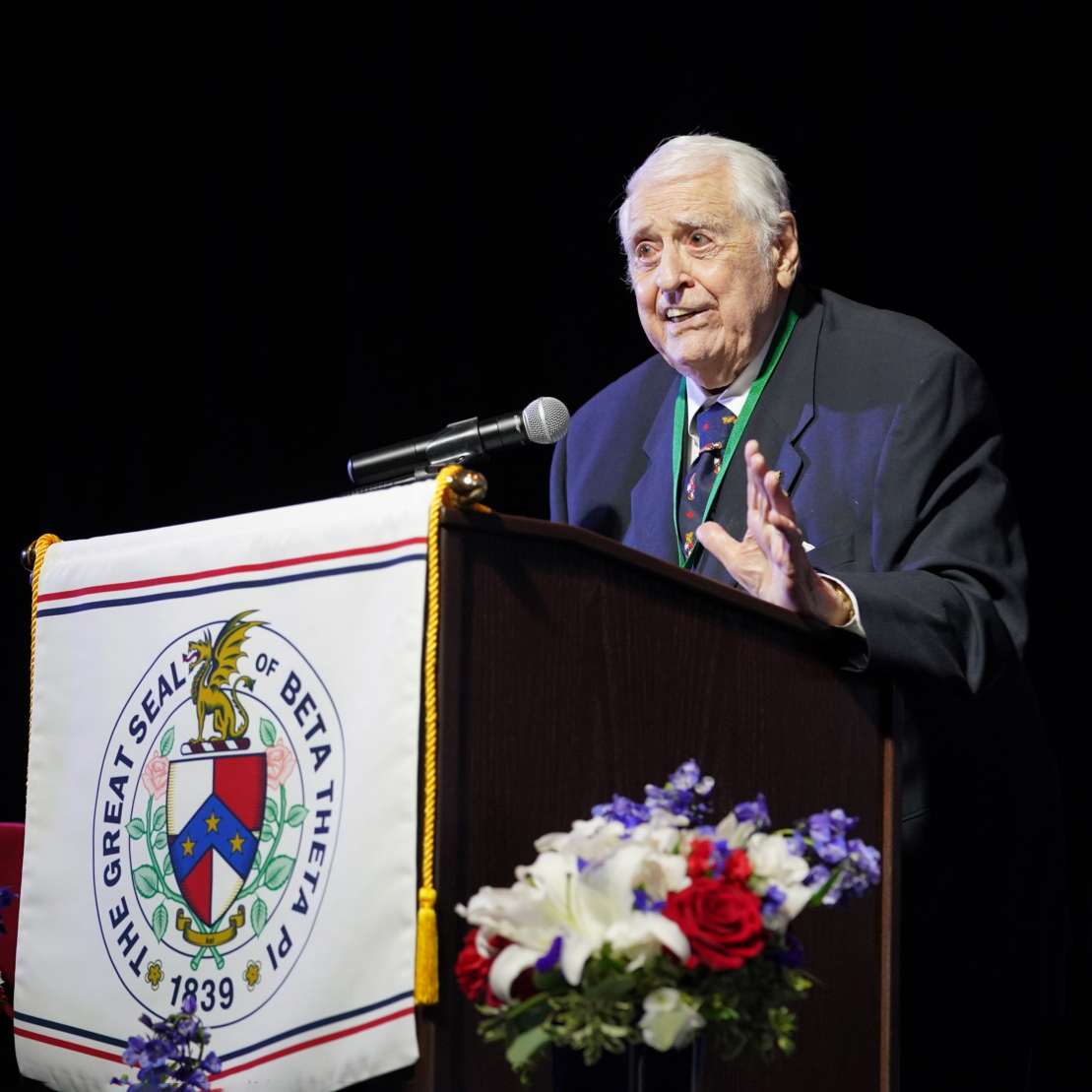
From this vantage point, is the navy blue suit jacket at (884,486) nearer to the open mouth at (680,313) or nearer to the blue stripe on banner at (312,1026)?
the open mouth at (680,313)

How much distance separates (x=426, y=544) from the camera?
4.60ft

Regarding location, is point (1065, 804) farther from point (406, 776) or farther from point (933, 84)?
point (406, 776)

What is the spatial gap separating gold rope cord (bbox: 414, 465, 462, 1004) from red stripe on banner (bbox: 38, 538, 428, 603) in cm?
4

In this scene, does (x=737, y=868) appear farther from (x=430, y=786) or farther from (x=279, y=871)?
(x=279, y=871)

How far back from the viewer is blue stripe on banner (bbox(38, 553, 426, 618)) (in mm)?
1447

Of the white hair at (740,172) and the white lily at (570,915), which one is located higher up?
the white hair at (740,172)

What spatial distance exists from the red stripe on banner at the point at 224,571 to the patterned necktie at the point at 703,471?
40.0 inches

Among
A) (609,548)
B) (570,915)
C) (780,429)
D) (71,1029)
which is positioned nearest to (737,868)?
(570,915)

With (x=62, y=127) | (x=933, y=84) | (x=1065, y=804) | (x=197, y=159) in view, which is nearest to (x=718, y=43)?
(x=933, y=84)

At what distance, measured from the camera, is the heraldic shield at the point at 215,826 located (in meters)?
1.48

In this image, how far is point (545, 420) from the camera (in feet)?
6.16

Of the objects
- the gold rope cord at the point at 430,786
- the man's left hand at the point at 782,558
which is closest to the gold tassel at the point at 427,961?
the gold rope cord at the point at 430,786

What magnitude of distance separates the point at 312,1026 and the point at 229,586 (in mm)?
482

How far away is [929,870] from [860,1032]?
17.1 inches
